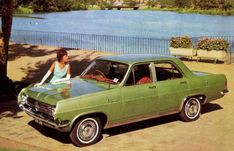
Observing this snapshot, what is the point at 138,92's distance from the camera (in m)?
9.01

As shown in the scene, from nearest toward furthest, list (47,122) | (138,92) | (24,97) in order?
(47,122), (138,92), (24,97)

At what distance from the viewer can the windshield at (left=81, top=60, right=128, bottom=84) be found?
29.9 ft

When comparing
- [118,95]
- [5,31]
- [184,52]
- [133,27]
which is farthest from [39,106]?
[133,27]

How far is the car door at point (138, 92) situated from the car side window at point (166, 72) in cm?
26

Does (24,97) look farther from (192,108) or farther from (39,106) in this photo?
(192,108)

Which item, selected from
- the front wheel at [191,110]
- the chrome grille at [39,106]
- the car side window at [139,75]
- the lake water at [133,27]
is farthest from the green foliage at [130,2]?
the chrome grille at [39,106]

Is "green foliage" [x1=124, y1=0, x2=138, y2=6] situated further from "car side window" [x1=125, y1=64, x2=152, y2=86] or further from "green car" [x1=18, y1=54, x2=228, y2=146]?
"car side window" [x1=125, y1=64, x2=152, y2=86]

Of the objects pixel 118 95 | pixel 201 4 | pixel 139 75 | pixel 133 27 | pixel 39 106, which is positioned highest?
pixel 201 4

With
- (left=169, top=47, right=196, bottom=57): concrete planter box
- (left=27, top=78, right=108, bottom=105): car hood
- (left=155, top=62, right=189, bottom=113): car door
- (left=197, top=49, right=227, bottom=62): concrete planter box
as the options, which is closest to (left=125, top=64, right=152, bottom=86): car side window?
(left=155, top=62, right=189, bottom=113): car door

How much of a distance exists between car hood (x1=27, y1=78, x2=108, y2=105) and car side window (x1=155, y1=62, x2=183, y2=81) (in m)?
1.39

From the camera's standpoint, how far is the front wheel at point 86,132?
8266 millimetres

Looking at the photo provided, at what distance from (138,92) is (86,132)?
137 cm

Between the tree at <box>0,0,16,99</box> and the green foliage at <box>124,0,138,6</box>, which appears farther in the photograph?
the green foliage at <box>124,0,138,6</box>

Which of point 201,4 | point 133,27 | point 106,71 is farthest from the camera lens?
point 201,4
